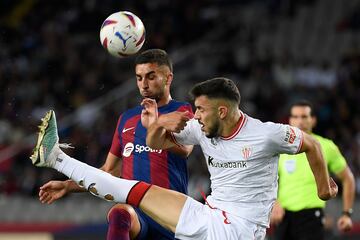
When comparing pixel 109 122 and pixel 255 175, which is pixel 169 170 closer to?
pixel 255 175

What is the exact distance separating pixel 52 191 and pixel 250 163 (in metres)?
1.40

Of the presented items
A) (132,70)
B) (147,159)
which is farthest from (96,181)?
(132,70)

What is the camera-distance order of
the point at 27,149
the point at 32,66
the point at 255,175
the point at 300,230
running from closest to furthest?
the point at 255,175
the point at 300,230
the point at 27,149
the point at 32,66

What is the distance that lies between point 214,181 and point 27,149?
782 cm

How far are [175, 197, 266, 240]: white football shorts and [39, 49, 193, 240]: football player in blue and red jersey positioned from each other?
43 centimetres

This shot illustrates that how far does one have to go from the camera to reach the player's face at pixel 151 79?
6516 mm

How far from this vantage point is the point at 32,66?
15.9 m

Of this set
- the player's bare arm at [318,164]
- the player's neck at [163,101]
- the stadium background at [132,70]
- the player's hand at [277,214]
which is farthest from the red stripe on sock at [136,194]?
the stadium background at [132,70]

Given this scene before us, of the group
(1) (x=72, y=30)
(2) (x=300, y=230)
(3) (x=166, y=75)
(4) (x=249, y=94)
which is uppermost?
(1) (x=72, y=30)

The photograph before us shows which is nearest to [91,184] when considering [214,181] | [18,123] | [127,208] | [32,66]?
[127,208]

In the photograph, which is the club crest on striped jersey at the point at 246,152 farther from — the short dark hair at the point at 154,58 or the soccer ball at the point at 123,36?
the soccer ball at the point at 123,36

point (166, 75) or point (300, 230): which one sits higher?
point (166, 75)

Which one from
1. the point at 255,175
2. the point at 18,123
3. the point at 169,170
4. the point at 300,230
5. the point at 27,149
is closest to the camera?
the point at 255,175

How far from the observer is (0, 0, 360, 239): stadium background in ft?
42.0
